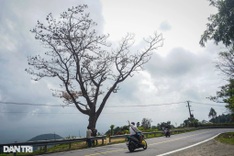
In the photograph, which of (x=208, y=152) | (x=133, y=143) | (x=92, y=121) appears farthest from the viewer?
(x=92, y=121)

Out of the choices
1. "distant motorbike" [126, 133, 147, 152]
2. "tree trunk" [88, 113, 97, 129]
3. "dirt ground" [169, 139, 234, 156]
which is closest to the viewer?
"dirt ground" [169, 139, 234, 156]

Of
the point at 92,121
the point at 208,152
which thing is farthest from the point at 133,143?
the point at 92,121

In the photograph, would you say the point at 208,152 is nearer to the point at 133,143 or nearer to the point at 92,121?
the point at 133,143

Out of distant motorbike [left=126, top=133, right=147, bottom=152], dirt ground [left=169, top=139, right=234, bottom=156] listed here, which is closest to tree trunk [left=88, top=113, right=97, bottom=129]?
distant motorbike [left=126, top=133, right=147, bottom=152]

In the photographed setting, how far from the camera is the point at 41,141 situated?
16.3 meters

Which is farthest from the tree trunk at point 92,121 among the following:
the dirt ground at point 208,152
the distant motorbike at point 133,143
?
the dirt ground at point 208,152

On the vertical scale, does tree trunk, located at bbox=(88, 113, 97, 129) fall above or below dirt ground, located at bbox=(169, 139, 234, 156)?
above

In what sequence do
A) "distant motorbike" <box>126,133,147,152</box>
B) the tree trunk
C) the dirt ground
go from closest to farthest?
the dirt ground < "distant motorbike" <box>126,133,147,152</box> < the tree trunk

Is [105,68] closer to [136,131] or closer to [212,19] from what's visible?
[136,131]

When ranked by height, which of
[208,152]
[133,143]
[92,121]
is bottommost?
[208,152]

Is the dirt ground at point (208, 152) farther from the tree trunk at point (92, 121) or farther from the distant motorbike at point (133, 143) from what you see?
the tree trunk at point (92, 121)

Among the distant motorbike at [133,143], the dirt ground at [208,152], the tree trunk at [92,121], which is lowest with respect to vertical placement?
the dirt ground at [208,152]

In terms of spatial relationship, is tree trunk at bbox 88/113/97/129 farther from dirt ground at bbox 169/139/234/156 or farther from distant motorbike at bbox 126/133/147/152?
dirt ground at bbox 169/139/234/156

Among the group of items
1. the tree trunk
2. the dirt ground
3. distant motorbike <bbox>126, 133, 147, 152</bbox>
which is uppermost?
the tree trunk
